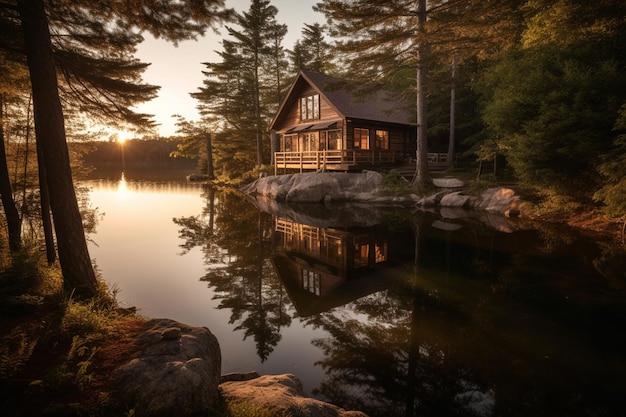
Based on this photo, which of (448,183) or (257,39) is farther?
(257,39)

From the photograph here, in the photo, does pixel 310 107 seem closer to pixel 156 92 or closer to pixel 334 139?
pixel 334 139

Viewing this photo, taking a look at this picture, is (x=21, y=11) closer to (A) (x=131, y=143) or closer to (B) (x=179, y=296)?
(B) (x=179, y=296)

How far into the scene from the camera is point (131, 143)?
107m

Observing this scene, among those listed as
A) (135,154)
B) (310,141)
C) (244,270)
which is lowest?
(244,270)

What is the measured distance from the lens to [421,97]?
19.8 meters

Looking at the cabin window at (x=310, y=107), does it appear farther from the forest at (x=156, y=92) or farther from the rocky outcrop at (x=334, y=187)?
the forest at (x=156, y=92)

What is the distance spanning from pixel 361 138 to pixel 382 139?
7.83ft

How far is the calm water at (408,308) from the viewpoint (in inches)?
165

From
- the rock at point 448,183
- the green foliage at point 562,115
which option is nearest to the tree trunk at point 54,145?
the green foliage at point 562,115

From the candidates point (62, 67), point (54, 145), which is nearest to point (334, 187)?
point (62, 67)

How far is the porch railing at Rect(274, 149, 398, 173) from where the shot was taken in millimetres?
24328

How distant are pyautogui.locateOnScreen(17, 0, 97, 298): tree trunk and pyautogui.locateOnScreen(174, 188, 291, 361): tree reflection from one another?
272 cm

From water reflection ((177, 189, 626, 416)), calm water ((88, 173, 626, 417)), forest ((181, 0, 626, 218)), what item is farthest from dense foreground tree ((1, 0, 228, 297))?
forest ((181, 0, 626, 218))

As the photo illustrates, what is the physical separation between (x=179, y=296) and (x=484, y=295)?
258 inches
